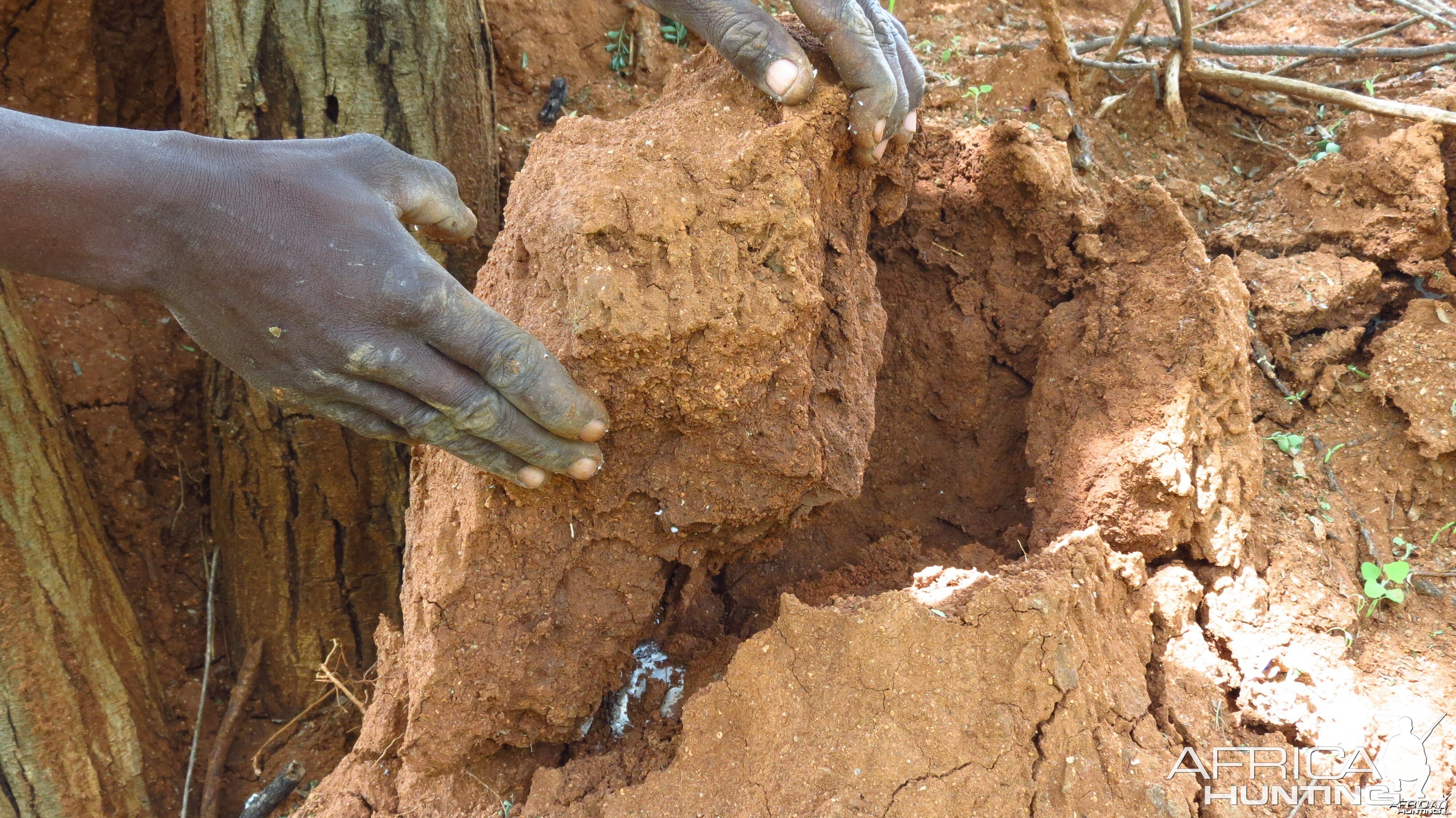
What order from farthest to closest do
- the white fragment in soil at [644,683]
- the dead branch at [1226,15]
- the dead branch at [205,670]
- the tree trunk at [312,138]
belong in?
1. the dead branch at [1226,15]
2. the dead branch at [205,670]
3. the tree trunk at [312,138]
4. the white fragment in soil at [644,683]

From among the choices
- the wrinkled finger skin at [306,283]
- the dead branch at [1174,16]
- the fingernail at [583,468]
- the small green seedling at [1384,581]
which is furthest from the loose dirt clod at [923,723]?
the dead branch at [1174,16]

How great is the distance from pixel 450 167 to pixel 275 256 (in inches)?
54.0

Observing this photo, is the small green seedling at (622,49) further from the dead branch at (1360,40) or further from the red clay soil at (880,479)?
the dead branch at (1360,40)

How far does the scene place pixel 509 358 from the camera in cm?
154

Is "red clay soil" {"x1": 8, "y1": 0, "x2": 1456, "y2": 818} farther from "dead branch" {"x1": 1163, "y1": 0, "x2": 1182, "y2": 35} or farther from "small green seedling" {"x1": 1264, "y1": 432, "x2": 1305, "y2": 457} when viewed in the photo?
"dead branch" {"x1": 1163, "y1": 0, "x2": 1182, "y2": 35}

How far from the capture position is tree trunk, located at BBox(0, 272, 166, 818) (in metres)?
2.28

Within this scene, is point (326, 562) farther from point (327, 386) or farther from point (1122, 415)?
point (1122, 415)

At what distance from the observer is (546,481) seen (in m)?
1.68

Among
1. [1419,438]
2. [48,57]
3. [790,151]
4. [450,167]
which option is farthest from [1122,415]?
[48,57]

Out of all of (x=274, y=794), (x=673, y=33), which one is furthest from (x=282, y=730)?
(x=673, y=33)

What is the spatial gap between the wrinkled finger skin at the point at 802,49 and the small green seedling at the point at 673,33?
6.19 ft

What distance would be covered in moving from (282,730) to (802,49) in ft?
8.40

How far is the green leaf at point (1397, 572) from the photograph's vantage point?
2.17 m

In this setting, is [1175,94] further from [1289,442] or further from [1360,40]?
[1289,442]
